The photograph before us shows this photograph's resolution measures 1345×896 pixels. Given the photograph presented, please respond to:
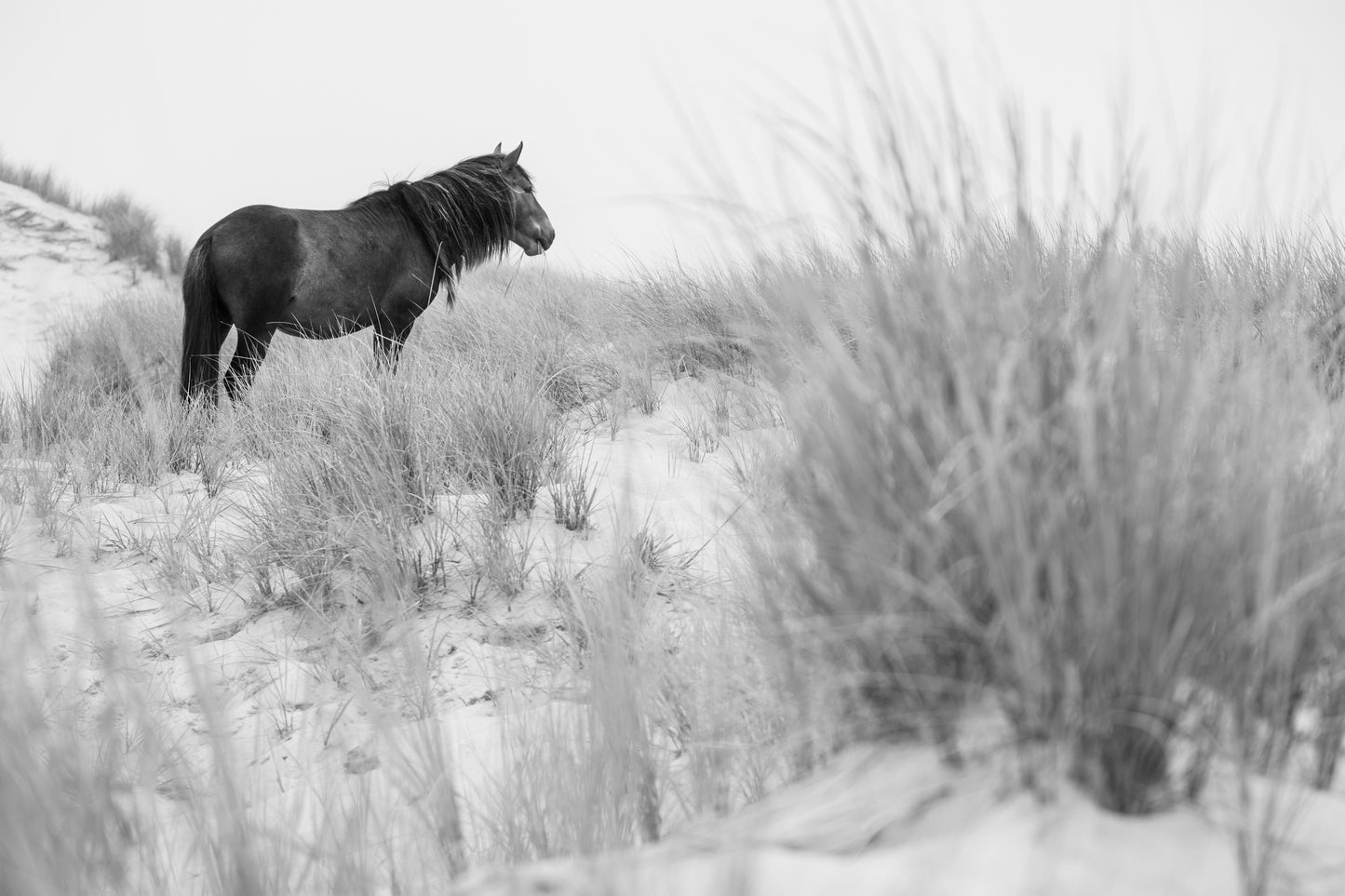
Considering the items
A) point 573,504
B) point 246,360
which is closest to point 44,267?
point 246,360

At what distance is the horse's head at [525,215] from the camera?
527 cm

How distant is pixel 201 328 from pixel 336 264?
0.72 meters

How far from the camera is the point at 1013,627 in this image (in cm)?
82

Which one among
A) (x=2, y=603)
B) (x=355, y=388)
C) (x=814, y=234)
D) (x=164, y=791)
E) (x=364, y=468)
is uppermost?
(x=814, y=234)

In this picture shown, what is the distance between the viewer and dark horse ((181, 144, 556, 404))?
417cm

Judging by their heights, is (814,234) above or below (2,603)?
above

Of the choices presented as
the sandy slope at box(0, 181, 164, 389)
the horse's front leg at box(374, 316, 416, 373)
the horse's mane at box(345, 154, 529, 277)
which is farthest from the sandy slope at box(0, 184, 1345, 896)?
the sandy slope at box(0, 181, 164, 389)

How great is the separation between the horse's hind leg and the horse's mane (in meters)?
0.95

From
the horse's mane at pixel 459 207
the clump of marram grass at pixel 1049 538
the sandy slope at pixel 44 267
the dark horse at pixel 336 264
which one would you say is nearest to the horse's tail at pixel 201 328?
the dark horse at pixel 336 264

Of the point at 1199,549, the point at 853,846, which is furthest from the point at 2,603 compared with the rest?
the point at 1199,549

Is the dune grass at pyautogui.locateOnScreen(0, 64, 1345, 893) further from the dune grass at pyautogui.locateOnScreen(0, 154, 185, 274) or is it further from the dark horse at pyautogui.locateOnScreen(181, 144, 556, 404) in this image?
the dune grass at pyautogui.locateOnScreen(0, 154, 185, 274)

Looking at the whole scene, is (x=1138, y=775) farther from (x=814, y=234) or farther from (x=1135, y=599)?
(x=814, y=234)

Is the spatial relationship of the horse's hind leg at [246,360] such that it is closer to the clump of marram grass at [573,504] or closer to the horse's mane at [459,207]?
the horse's mane at [459,207]

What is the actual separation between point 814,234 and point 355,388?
6.97 ft
